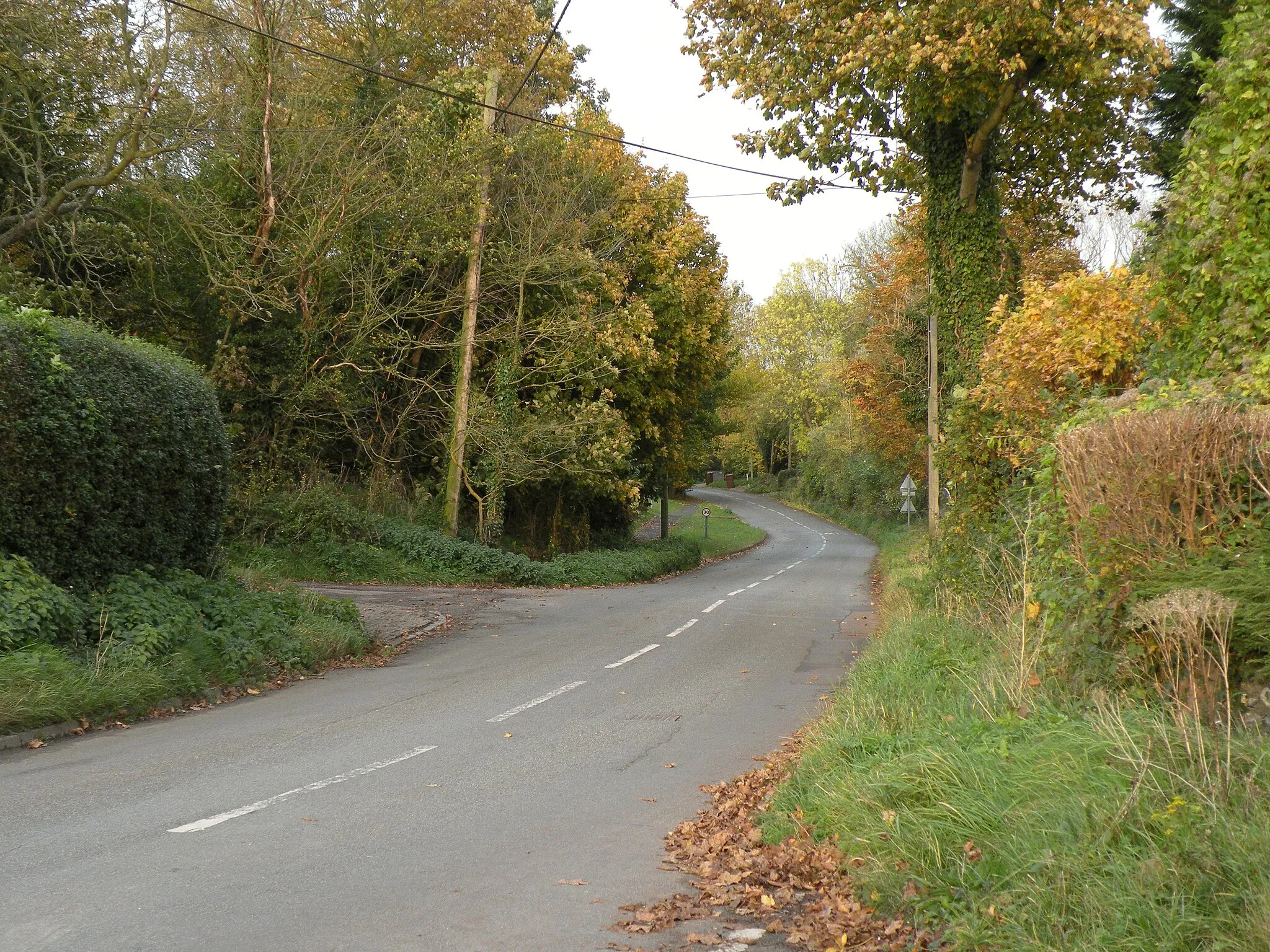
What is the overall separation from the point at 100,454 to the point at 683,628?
30.3ft

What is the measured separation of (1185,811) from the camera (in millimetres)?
4090

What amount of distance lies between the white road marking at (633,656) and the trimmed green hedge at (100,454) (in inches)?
219

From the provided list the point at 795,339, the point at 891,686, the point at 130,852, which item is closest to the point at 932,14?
the point at 891,686

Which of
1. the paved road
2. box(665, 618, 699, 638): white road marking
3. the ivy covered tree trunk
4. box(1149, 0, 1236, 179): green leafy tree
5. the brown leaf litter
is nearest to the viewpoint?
the brown leaf litter

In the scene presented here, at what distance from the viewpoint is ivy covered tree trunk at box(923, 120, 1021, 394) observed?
15156 mm

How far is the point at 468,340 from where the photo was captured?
25.6 meters

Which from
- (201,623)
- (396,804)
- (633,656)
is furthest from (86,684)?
(633,656)

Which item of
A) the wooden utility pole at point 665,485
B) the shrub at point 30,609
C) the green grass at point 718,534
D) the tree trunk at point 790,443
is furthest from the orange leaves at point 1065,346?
the tree trunk at point 790,443

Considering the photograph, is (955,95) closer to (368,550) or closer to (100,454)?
(100,454)

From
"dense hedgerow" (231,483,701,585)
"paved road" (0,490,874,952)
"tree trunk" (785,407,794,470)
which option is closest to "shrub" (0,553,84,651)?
"paved road" (0,490,874,952)

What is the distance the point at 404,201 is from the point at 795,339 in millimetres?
55333

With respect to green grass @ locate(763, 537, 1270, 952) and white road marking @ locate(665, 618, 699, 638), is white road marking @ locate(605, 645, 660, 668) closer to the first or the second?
white road marking @ locate(665, 618, 699, 638)

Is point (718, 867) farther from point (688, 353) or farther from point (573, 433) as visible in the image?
point (688, 353)

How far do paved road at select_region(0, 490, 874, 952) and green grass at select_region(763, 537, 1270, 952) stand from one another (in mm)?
1162
